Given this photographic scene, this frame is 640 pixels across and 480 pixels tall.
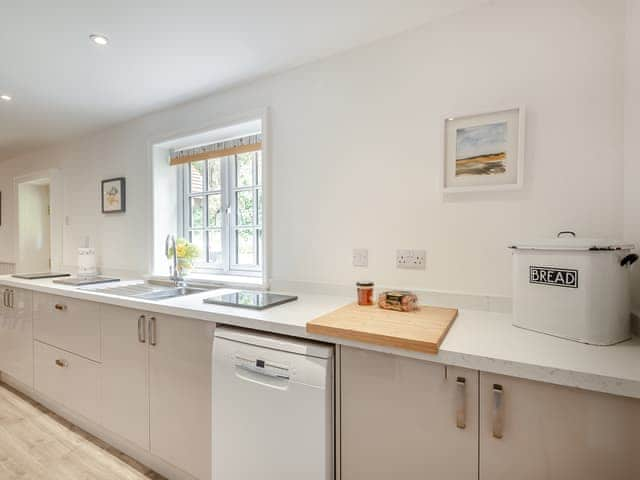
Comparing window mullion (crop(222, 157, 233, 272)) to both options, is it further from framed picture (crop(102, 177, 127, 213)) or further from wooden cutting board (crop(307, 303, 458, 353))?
wooden cutting board (crop(307, 303, 458, 353))

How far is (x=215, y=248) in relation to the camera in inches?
102

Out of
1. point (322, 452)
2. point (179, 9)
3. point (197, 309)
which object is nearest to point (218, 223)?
point (197, 309)

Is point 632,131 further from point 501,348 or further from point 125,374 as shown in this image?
point 125,374

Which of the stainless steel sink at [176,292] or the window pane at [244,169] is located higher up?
the window pane at [244,169]

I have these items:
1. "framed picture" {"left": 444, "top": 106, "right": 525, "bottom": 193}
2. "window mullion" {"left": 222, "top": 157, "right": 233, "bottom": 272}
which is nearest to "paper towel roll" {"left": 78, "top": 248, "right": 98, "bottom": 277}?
"window mullion" {"left": 222, "top": 157, "right": 233, "bottom": 272}

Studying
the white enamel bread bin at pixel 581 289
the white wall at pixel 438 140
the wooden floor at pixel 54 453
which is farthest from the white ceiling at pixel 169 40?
the wooden floor at pixel 54 453

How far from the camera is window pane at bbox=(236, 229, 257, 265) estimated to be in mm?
2389

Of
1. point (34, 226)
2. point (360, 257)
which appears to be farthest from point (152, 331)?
point (34, 226)

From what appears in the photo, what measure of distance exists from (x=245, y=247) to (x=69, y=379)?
141 centimetres

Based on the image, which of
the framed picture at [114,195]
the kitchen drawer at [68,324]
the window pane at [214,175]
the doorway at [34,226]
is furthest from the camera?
the doorway at [34,226]

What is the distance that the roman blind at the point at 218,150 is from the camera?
222cm

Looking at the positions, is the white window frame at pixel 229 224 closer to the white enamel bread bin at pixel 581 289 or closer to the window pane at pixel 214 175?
the window pane at pixel 214 175

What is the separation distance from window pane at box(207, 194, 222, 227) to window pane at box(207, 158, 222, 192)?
73 mm

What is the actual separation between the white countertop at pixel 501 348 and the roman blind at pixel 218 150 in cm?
118
